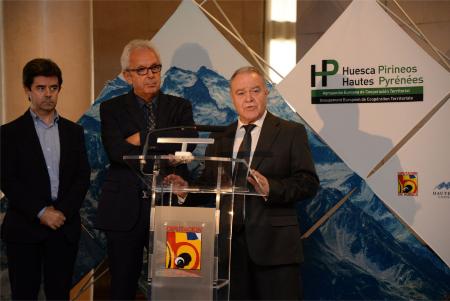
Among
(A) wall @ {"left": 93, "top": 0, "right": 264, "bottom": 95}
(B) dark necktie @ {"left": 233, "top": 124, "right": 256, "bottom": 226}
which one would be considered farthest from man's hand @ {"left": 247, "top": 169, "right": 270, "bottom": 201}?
(A) wall @ {"left": 93, "top": 0, "right": 264, "bottom": 95}

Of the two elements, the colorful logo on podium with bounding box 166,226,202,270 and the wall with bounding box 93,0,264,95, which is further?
the wall with bounding box 93,0,264,95

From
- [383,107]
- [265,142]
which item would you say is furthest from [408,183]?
[265,142]

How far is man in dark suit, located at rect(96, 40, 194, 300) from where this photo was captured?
371cm

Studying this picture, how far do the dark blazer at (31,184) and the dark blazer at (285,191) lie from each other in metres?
1.05

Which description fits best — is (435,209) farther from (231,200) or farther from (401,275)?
(231,200)

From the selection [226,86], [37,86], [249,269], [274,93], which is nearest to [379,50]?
[274,93]

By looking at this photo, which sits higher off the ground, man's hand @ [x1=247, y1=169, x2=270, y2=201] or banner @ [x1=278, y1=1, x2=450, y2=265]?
banner @ [x1=278, y1=1, x2=450, y2=265]

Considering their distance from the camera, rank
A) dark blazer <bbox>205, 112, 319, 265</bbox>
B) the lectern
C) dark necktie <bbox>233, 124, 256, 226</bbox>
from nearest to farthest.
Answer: the lectern → dark necktie <bbox>233, 124, 256, 226</bbox> → dark blazer <bbox>205, 112, 319, 265</bbox>

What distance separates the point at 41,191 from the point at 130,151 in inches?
22.4

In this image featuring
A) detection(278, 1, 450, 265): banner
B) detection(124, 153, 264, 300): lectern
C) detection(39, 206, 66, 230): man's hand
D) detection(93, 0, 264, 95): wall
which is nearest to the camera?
detection(124, 153, 264, 300): lectern

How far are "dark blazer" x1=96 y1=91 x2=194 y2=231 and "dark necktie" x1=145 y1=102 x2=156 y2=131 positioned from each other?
0.09 feet

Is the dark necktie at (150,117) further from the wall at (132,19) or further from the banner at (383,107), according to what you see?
the wall at (132,19)

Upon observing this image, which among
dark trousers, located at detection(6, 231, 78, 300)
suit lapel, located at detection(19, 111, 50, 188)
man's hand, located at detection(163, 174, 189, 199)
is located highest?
suit lapel, located at detection(19, 111, 50, 188)

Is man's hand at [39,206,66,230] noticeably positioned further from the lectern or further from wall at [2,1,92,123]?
wall at [2,1,92,123]
